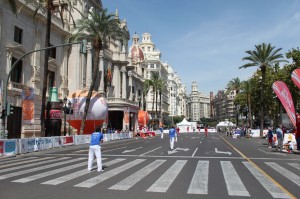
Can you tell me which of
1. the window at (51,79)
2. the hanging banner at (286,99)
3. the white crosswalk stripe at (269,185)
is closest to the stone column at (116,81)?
the window at (51,79)

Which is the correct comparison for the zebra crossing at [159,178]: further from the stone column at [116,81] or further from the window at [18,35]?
the stone column at [116,81]

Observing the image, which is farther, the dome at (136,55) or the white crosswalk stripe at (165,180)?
the dome at (136,55)

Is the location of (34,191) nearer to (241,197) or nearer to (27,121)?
(241,197)

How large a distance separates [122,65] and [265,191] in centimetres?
6292

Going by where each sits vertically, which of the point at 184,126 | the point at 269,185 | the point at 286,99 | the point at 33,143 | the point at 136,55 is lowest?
the point at 269,185

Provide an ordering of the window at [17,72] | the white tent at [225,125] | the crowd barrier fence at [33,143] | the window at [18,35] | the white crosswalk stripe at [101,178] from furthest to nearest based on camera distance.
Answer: the white tent at [225,125] → the window at [18,35] → the window at [17,72] → the crowd barrier fence at [33,143] → the white crosswalk stripe at [101,178]

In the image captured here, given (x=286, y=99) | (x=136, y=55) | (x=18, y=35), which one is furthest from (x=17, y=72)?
(x=136, y=55)

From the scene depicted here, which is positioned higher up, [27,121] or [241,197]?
[27,121]

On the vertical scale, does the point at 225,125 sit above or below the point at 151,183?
above

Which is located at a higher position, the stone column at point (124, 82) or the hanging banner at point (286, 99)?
the stone column at point (124, 82)

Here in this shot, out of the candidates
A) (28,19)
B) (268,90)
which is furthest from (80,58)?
(268,90)

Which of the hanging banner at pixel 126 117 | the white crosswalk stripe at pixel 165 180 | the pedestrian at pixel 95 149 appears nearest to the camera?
the white crosswalk stripe at pixel 165 180

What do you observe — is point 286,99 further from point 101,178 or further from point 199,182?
point 101,178

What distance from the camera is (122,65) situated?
7038cm
